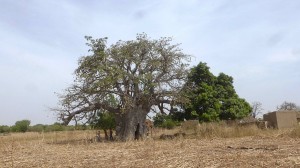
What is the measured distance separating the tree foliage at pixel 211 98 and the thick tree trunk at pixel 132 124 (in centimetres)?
386

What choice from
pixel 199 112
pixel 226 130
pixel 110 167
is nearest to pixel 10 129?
pixel 199 112

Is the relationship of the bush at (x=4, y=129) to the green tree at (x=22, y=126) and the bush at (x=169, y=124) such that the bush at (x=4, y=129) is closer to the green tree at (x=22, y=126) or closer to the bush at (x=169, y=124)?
the green tree at (x=22, y=126)

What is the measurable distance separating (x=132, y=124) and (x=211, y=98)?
7.27 m

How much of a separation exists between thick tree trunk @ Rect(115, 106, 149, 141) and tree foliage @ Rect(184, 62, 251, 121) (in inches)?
152

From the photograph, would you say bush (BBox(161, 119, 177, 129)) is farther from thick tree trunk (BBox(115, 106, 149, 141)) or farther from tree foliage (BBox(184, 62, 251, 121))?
thick tree trunk (BBox(115, 106, 149, 141))

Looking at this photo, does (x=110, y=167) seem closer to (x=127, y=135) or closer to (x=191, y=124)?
(x=127, y=135)

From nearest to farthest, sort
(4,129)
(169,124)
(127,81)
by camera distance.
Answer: (127,81) → (169,124) → (4,129)

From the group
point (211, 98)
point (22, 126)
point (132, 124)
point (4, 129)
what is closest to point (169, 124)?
point (211, 98)

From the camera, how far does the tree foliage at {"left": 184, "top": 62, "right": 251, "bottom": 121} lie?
26.0m

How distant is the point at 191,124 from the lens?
2333cm

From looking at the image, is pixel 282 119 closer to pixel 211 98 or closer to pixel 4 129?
pixel 211 98

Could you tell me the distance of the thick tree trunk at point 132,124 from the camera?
853 inches

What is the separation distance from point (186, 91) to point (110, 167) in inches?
583

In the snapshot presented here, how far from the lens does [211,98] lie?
26469mm
